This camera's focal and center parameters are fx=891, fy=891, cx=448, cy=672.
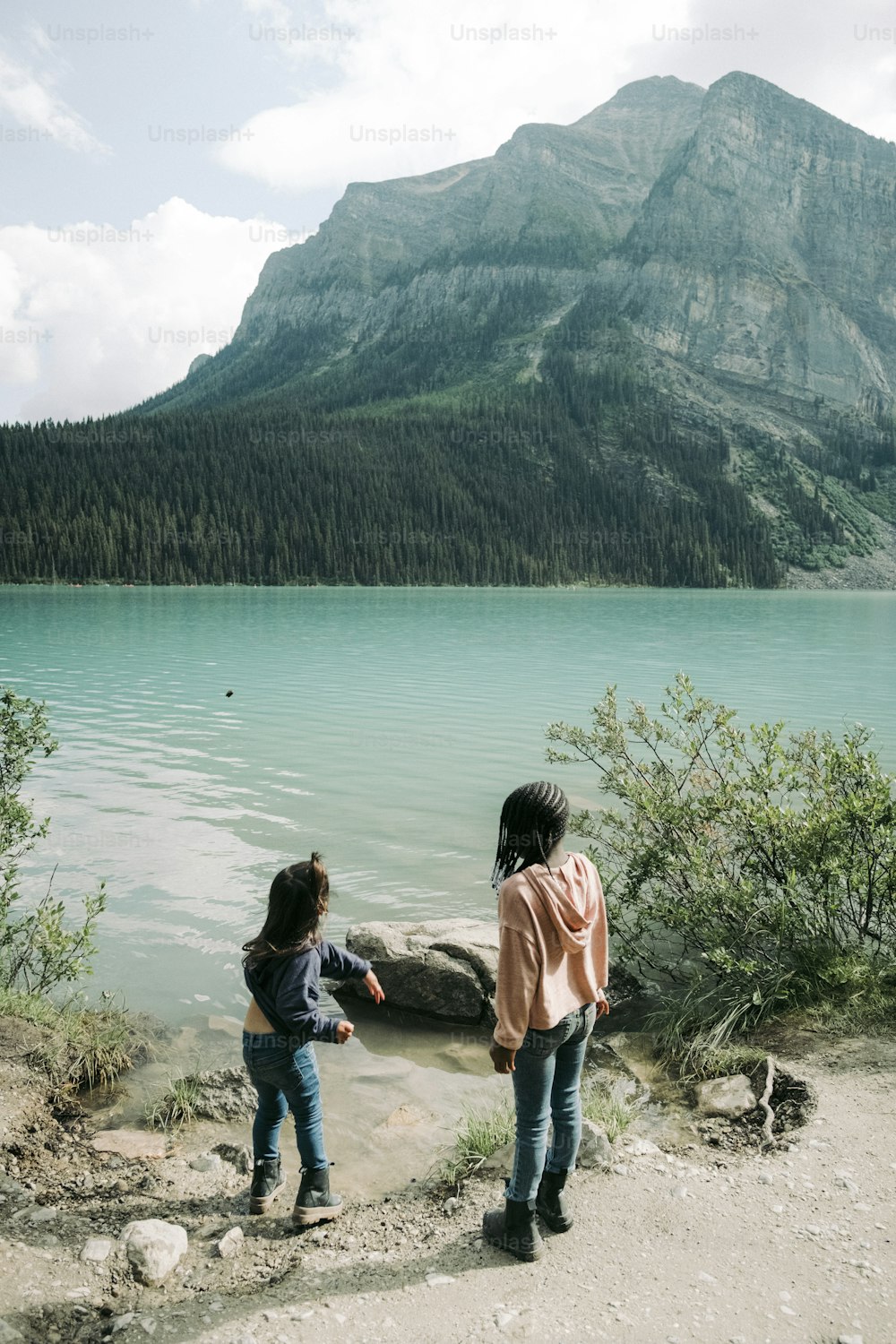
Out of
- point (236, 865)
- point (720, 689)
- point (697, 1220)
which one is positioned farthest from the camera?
point (720, 689)

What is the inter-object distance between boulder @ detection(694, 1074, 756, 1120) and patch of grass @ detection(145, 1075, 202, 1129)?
11.8 ft

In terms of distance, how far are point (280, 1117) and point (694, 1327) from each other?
2505 millimetres

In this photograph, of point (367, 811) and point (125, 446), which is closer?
point (367, 811)

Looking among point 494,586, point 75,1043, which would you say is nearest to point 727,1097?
point 75,1043

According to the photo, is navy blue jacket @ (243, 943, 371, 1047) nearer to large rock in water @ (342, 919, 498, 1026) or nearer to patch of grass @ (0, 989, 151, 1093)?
patch of grass @ (0, 989, 151, 1093)

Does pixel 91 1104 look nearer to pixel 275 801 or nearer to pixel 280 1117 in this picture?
pixel 280 1117

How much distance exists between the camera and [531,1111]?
14.8 feet

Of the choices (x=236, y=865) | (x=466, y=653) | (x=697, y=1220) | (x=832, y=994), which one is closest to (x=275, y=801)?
(x=236, y=865)

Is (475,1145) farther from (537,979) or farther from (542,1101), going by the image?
(537,979)

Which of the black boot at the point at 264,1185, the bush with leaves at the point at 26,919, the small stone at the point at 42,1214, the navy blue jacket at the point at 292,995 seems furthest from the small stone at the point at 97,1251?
the bush with leaves at the point at 26,919

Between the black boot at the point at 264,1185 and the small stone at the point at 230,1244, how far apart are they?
1.22 ft

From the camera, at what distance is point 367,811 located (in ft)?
50.7

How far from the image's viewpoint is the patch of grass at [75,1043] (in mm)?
6730

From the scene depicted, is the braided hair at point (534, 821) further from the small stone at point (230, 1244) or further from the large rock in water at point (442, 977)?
the large rock in water at point (442, 977)
